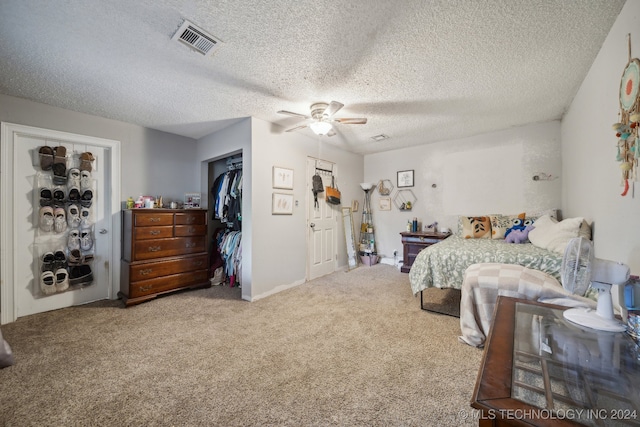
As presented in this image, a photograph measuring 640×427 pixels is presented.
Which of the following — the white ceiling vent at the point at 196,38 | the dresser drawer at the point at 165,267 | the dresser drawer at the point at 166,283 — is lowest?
the dresser drawer at the point at 166,283

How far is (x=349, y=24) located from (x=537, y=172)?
3623 millimetres

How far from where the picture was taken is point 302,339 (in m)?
2.10

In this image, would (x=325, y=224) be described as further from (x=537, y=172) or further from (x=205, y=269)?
(x=537, y=172)

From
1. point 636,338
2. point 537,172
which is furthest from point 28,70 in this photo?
point 537,172

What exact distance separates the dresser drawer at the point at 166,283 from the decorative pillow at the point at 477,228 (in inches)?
158

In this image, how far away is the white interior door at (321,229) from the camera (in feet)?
12.9

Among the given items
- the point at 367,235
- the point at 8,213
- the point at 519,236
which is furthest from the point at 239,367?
the point at 367,235

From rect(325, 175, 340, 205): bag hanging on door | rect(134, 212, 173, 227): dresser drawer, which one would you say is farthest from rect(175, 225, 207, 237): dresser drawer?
rect(325, 175, 340, 205): bag hanging on door

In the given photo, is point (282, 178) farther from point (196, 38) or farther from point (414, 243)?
point (414, 243)

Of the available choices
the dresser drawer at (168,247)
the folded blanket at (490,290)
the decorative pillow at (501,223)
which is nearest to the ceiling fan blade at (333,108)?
the folded blanket at (490,290)

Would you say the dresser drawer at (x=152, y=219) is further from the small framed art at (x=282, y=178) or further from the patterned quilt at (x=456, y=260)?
the patterned quilt at (x=456, y=260)

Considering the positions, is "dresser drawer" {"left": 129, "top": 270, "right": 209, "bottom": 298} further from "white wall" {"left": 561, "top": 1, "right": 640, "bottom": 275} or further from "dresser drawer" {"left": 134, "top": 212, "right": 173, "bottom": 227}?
"white wall" {"left": 561, "top": 1, "right": 640, "bottom": 275}

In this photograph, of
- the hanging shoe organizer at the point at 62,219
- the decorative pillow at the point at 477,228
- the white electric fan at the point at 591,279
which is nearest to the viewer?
the white electric fan at the point at 591,279

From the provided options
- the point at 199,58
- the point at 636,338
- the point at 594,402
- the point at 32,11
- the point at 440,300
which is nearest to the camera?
the point at 594,402
